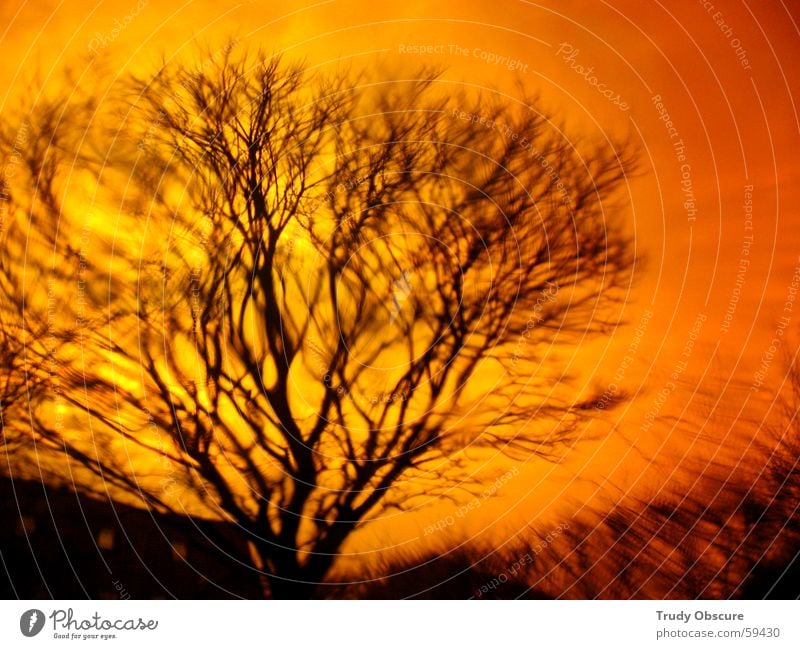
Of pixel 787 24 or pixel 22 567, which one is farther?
pixel 787 24

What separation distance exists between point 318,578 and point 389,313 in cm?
62

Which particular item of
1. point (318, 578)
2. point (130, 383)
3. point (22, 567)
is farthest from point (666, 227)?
point (22, 567)

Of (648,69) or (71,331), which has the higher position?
(648,69)

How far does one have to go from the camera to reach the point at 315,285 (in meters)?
1.72

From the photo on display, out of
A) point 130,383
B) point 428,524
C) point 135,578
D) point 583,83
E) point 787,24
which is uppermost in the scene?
point 787,24

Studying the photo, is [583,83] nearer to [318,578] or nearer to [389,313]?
[389,313]

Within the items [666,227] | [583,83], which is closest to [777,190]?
[666,227]

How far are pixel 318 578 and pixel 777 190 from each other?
1411 mm

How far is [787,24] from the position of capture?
1822mm

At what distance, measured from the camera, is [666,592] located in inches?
71.0

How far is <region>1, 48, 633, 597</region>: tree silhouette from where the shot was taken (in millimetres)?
1695

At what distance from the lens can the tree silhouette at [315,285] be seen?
170 cm
